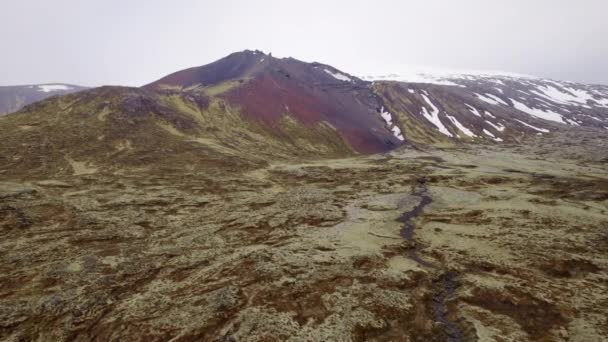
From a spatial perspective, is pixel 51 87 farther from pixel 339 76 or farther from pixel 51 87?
pixel 339 76

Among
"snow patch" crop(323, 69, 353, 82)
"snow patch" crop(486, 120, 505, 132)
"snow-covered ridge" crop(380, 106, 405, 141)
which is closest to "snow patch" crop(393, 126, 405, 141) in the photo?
"snow-covered ridge" crop(380, 106, 405, 141)

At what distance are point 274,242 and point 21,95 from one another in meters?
164

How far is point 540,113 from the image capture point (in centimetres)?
11962

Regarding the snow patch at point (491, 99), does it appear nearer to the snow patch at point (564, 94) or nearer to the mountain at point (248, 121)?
the mountain at point (248, 121)

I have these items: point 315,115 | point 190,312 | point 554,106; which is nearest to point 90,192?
point 190,312

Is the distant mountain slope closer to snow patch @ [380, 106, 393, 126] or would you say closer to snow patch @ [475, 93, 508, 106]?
snow patch @ [475, 93, 508, 106]

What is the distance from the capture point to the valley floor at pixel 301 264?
1041cm

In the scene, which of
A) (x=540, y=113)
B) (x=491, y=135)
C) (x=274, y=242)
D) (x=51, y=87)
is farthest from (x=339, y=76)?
(x=51, y=87)

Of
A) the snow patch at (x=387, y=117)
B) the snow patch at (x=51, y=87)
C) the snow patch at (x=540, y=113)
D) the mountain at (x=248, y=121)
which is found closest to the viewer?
the mountain at (x=248, y=121)

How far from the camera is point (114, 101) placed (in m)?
50.8

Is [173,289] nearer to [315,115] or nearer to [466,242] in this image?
[466,242]

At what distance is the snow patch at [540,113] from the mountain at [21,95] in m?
184

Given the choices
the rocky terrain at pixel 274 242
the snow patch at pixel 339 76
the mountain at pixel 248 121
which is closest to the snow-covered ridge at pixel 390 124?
the mountain at pixel 248 121

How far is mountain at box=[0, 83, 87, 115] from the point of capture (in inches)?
4943
